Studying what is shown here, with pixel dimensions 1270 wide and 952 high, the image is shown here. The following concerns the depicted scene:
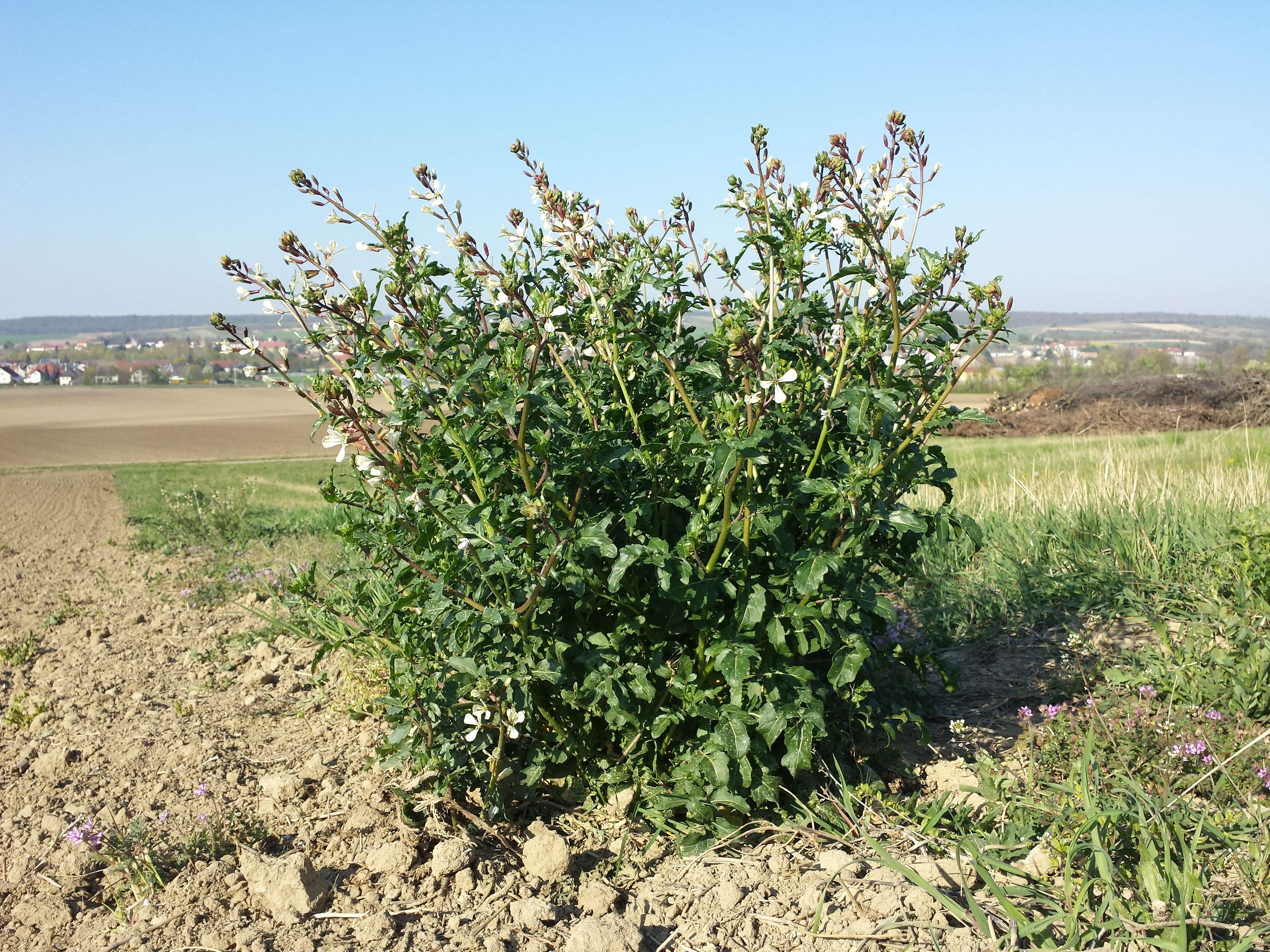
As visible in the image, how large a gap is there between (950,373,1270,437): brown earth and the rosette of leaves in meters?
13.4

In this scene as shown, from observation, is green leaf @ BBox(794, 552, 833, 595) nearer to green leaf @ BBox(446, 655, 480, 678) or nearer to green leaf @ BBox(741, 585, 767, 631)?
green leaf @ BBox(741, 585, 767, 631)

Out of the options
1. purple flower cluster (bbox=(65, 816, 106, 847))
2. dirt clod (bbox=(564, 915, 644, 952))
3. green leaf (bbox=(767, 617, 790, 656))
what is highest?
green leaf (bbox=(767, 617, 790, 656))

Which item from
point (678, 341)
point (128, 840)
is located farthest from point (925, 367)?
point (128, 840)

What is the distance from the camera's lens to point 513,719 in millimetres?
2414

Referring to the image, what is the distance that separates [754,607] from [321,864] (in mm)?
1465

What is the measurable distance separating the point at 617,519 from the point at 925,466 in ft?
2.85

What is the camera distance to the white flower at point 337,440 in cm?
225

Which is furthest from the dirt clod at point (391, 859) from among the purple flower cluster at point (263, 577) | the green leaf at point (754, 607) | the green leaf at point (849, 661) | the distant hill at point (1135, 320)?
the distant hill at point (1135, 320)

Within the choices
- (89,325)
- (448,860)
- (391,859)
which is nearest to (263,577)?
(391,859)

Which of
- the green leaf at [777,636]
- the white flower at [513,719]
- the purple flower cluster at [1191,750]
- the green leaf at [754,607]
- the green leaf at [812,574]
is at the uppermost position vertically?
the green leaf at [812,574]

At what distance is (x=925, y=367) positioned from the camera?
2420mm

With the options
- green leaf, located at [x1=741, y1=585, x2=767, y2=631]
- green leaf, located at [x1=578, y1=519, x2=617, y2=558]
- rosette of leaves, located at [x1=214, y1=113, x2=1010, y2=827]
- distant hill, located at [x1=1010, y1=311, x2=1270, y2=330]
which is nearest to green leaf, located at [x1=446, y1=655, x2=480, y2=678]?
rosette of leaves, located at [x1=214, y1=113, x2=1010, y2=827]

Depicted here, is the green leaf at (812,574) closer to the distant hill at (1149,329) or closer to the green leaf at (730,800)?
the green leaf at (730,800)

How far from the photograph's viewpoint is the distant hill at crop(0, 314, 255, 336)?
9081 centimetres
